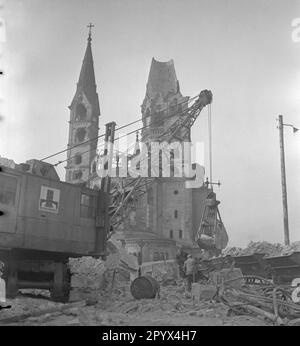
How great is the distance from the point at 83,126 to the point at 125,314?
49.5 metres

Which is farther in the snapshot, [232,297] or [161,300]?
[161,300]

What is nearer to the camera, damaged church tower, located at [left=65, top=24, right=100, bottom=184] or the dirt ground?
the dirt ground

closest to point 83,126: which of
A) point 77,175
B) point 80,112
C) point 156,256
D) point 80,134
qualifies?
point 80,134

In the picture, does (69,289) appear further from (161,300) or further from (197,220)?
(197,220)

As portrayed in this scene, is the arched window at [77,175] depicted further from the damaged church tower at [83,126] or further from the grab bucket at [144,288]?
the grab bucket at [144,288]

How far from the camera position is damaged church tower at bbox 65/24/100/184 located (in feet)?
183

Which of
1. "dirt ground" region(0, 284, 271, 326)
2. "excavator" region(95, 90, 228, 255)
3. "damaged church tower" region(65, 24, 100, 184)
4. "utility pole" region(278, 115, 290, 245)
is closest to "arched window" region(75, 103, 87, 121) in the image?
"damaged church tower" region(65, 24, 100, 184)

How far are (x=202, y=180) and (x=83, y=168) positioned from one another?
17.8 metres

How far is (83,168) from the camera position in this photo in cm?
5553

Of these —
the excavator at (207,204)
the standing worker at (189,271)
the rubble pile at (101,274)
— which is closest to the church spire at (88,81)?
the excavator at (207,204)

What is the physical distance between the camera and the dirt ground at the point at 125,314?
8.62 meters

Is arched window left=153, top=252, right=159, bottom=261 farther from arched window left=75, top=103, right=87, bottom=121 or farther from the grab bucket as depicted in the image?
arched window left=75, top=103, right=87, bottom=121
